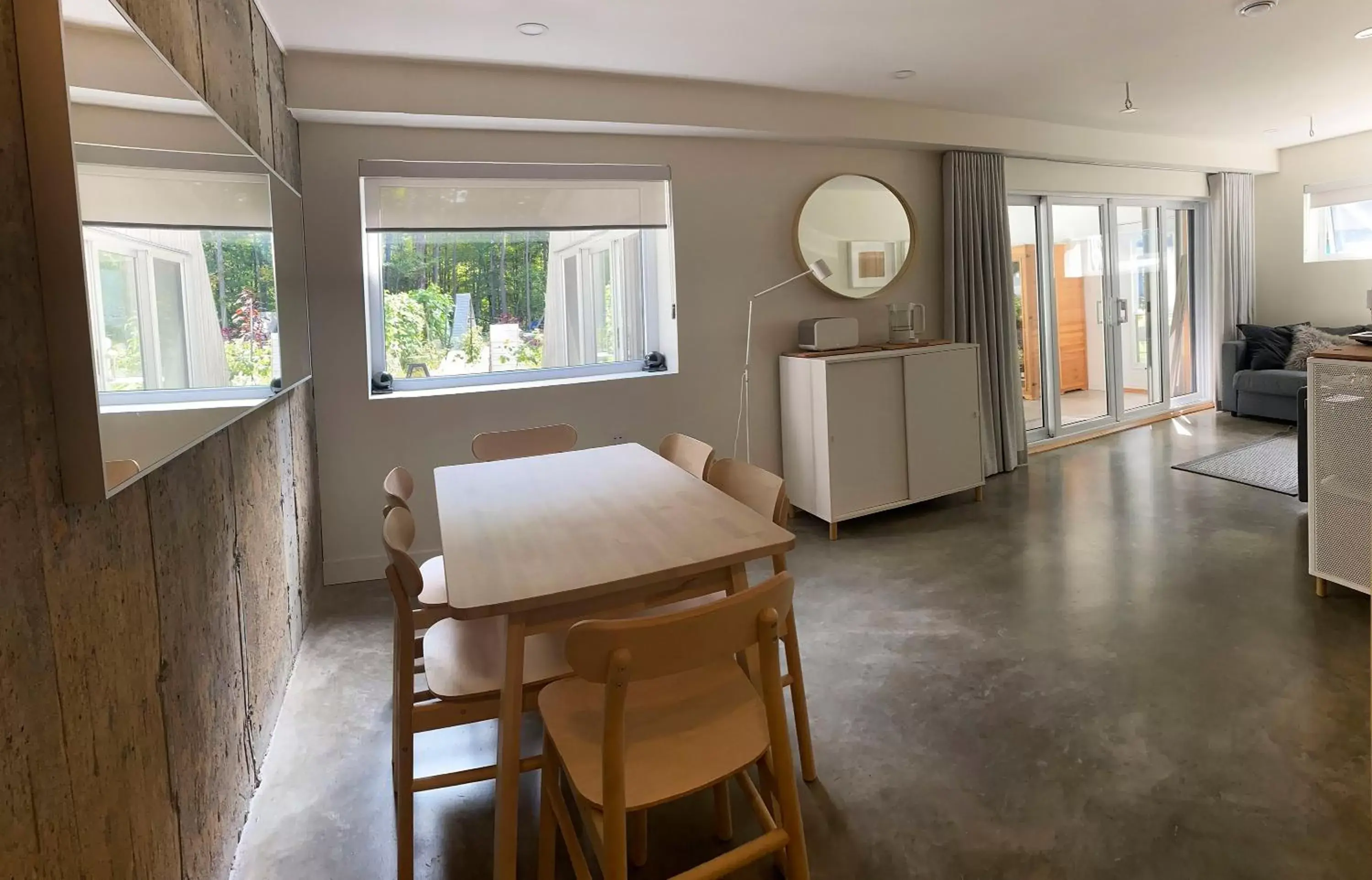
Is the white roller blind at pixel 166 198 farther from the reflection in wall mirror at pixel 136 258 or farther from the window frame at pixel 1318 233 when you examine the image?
the window frame at pixel 1318 233

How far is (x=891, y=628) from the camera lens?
3.12 m

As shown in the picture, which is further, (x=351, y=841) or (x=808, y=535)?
(x=808, y=535)

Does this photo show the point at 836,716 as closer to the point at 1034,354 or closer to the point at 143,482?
the point at 143,482

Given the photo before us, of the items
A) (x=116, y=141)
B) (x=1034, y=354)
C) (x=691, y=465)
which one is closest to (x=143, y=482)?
(x=116, y=141)

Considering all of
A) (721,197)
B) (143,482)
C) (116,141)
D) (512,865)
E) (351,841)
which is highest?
(721,197)

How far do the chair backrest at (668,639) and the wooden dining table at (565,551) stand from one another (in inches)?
9.7

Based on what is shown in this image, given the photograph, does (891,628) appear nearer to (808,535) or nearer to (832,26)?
(808,535)

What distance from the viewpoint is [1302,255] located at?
7.31 metres

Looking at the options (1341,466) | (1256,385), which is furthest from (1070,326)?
(1341,466)

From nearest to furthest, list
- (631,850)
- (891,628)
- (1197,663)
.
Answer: (631,850) < (1197,663) < (891,628)

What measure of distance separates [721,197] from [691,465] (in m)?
2.27

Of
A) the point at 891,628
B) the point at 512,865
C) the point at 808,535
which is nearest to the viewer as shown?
the point at 512,865

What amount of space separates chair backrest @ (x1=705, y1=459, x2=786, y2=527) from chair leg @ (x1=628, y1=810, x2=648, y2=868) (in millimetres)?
771

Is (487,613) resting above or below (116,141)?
below
